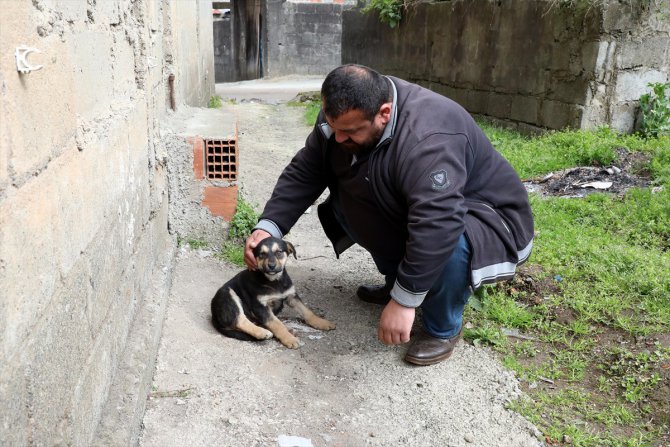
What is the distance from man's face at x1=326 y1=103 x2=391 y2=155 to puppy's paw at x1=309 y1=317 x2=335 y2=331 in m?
1.21

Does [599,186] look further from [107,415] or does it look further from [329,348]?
[107,415]

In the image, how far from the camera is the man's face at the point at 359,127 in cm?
280

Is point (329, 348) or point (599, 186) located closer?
point (329, 348)

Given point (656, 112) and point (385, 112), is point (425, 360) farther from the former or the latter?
point (656, 112)

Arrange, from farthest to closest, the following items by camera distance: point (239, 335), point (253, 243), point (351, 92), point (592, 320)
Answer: point (592, 320) → point (239, 335) → point (253, 243) → point (351, 92)

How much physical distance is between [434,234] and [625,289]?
71.5 inches

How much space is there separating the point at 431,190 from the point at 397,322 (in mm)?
631

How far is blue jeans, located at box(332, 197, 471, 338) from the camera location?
3.04m

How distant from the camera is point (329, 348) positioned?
3.52 metres

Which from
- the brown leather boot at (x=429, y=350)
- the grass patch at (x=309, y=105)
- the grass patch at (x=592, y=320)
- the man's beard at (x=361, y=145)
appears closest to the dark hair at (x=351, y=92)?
the man's beard at (x=361, y=145)

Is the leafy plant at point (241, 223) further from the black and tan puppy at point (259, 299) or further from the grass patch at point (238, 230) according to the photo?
the black and tan puppy at point (259, 299)

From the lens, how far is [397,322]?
285 cm

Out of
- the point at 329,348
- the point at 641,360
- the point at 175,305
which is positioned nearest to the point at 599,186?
the point at 641,360

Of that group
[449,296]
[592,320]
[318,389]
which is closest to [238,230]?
[318,389]
